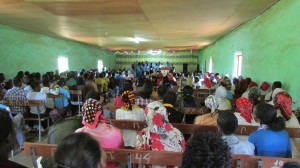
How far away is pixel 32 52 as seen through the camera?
8.44 meters

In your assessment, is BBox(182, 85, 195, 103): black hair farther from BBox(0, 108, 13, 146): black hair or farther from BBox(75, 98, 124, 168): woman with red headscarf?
BBox(0, 108, 13, 146): black hair

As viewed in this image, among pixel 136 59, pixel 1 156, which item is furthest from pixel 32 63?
pixel 136 59

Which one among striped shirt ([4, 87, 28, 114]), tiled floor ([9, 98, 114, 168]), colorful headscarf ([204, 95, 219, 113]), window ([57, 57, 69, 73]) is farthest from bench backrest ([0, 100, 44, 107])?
window ([57, 57, 69, 73])

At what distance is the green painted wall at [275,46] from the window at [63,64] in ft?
28.4

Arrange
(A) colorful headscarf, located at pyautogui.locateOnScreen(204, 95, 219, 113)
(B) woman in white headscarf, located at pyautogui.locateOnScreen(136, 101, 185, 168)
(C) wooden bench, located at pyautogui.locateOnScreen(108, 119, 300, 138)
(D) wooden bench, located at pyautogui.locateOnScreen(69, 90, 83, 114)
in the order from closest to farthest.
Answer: (B) woman in white headscarf, located at pyautogui.locateOnScreen(136, 101, 185, 168)
(C) wooden bench, located at pyautogui.locateOnScreen(108, 119, 300, 138)
(A) colorful headscarf, located at pyautogui.locateOnScreen(204, 95, 219, 113)
(D) wooden bench, located at pyautogui.locateOnScreen(69, 90, 83, 114)

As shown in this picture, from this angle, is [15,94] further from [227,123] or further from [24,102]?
[227,123]

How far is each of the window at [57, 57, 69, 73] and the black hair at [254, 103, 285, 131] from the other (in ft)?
34.7

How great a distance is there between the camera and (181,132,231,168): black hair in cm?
107

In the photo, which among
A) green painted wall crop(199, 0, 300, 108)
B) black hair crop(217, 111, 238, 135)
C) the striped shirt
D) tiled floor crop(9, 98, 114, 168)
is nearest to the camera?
black hair crop(217, 111, 238, 135)

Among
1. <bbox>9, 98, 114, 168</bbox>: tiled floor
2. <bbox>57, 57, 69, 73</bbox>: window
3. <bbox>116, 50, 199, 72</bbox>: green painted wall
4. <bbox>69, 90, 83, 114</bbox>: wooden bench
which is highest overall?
<bbox>116, 50, 199, 72</bbox>: green painted wall

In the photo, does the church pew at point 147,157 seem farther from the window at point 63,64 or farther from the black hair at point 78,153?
the window at point 63,64

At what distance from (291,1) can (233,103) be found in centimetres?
216

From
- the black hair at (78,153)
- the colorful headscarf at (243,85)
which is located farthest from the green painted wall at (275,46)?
the black hair at (78,153)

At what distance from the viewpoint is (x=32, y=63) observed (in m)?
8.44
